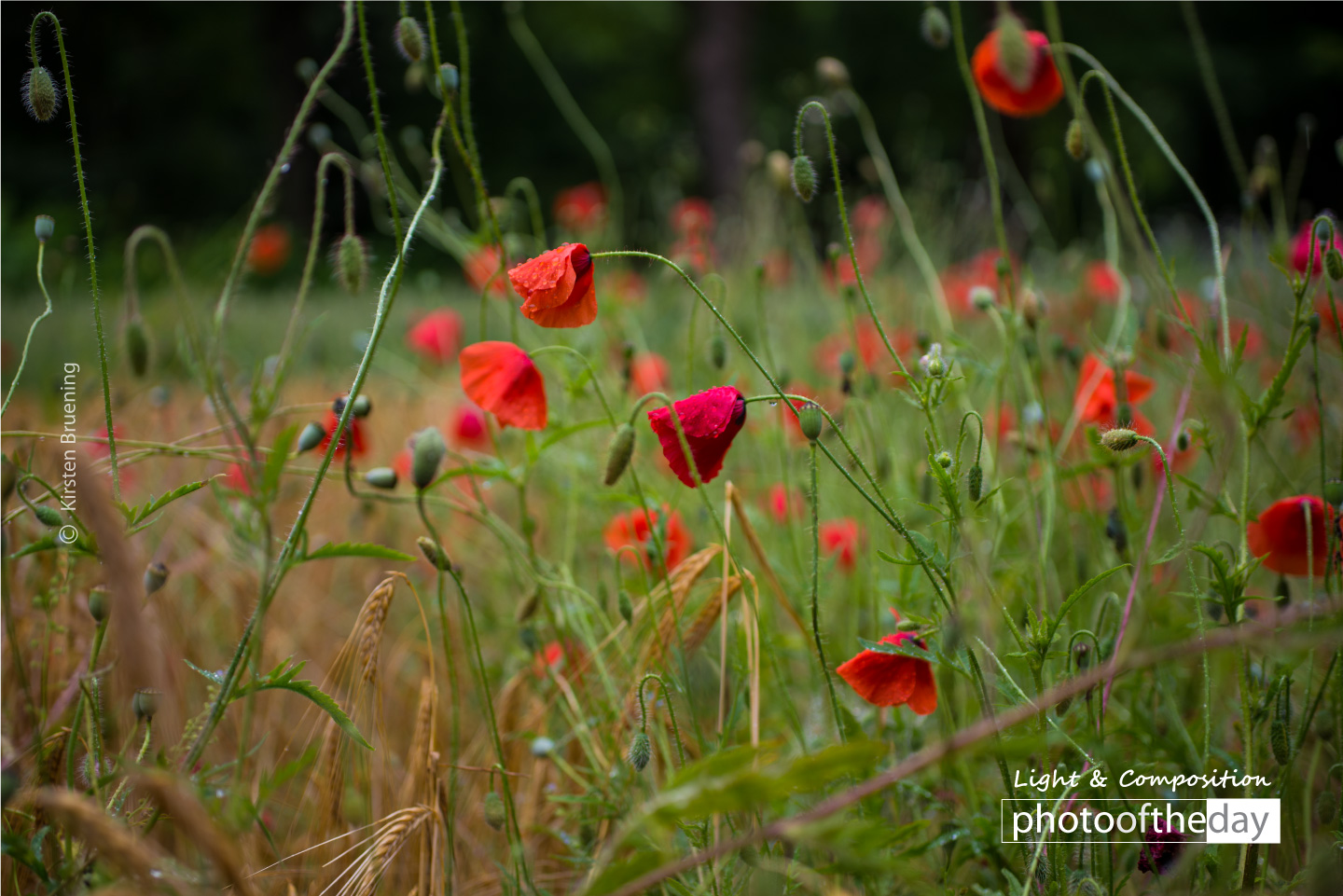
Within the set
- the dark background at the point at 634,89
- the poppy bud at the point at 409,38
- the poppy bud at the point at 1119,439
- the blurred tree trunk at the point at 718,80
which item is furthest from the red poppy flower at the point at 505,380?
the blurred tree trunk at the point at 718,80

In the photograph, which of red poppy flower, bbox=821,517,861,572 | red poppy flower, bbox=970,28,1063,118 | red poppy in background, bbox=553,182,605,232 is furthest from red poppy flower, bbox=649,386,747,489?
red poppy in background, bbox=553,182,605,232

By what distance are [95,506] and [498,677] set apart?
110cm

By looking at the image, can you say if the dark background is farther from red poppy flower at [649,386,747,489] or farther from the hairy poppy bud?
red poppy flower at [649,386,747,489]

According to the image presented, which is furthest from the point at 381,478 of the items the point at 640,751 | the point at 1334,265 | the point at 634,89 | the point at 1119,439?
the point at 634,89

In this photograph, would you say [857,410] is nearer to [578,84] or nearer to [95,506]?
[95,506]

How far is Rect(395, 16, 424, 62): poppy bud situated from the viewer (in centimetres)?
→ 97

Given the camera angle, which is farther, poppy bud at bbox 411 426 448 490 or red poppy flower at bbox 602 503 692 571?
red poppy flower at bbox 602 503 692 571

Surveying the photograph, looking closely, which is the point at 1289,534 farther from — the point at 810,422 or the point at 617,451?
the point at 617,451

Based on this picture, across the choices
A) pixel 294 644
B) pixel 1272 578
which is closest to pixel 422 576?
pixel 294 644

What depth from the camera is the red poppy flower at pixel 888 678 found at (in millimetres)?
887

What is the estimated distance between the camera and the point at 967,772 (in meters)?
0.97

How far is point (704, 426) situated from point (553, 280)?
8.3 inches

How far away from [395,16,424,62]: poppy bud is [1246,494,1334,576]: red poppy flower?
3.64 feet

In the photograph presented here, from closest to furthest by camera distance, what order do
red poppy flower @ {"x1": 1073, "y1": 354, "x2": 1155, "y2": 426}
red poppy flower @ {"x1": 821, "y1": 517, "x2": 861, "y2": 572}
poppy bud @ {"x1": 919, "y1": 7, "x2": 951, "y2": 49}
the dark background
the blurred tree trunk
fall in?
poppy bud @ {"x1": 919, "y1": 7, "x2": 951, "y2": 49}, red poppy flower @ {"x1": 1073, "y1": 354, "x2": 1155, "y2": 426}, red poppy flower @ {"x1": 821, "y1": 517, "x2": 861, "y2": 572}, the blurred tree trunk, the dark background
